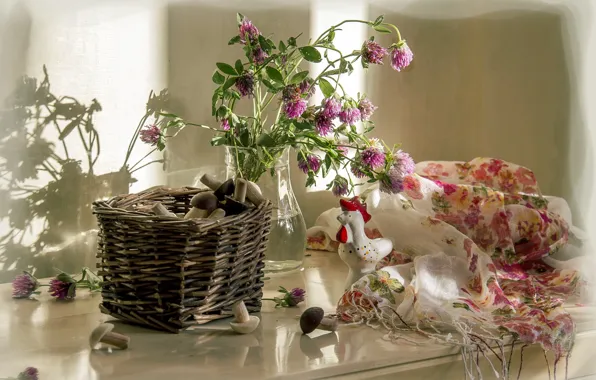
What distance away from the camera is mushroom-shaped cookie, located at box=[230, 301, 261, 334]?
1.04 metres

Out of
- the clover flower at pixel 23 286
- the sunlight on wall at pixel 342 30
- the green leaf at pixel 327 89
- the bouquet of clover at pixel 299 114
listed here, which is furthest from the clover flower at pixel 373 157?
the clover flower at pixel 23 286

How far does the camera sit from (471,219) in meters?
1.40

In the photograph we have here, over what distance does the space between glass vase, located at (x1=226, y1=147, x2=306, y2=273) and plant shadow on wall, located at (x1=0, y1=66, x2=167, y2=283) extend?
0.24m

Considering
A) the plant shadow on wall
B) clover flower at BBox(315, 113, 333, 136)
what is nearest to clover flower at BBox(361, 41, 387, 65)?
clover flower at BBox(315, 113, 333, 136)

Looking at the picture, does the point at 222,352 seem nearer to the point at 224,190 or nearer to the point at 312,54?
the point at 224,190

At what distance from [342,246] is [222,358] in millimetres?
306

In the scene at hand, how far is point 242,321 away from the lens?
3.43 feet

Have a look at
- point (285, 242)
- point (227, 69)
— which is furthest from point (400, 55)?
point (285, 242)

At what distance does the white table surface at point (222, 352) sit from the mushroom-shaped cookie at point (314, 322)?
0.01m

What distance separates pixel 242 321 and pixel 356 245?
0.75 ft

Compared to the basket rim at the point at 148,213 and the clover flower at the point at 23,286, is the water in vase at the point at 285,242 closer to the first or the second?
the basket rim at the point at 148,213

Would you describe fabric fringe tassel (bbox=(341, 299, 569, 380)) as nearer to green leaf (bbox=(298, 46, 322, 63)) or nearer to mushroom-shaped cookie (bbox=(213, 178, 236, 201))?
mushroom-shaped cookie (bbox=(213, 178, 236, 201))

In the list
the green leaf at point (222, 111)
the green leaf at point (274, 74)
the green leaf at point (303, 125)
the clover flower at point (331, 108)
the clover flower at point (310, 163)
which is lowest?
the clover flower at point (310, 163)

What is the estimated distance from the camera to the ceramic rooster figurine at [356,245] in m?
1.17
